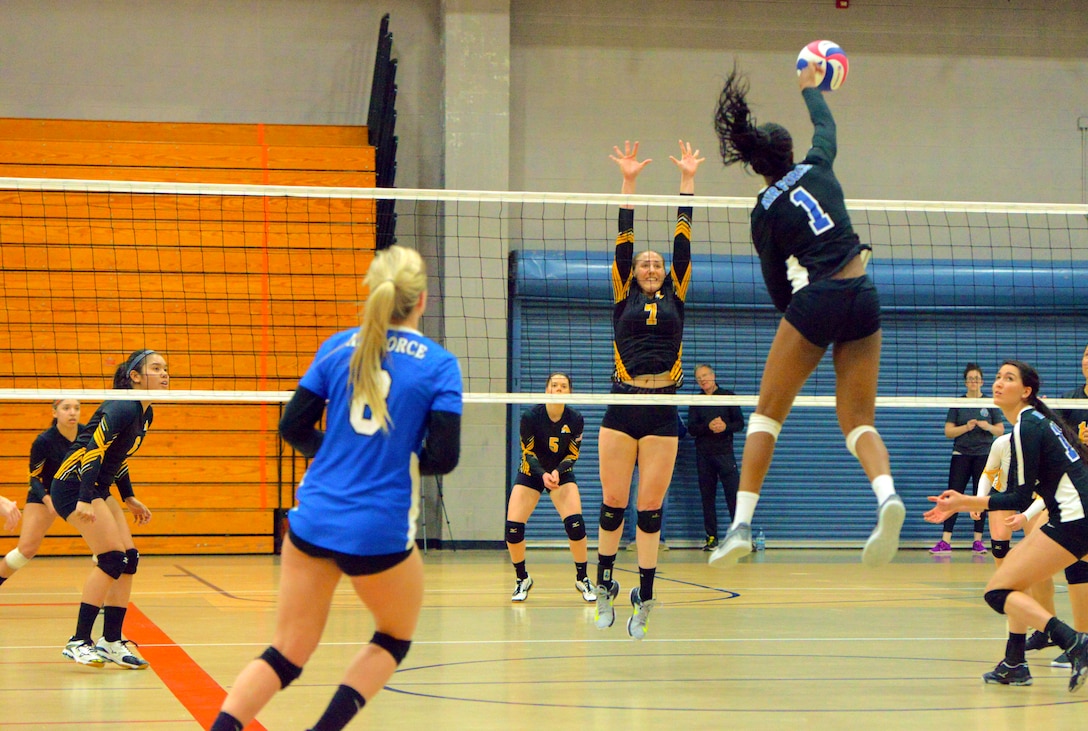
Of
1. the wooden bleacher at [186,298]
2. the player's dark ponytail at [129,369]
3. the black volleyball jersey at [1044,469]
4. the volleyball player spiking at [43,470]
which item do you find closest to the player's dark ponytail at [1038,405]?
the black volleyball jersey at [1044,469]

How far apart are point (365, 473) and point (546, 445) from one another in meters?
5.50

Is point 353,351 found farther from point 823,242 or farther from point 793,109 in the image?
point 793,109

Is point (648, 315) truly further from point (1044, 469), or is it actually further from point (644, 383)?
point (1044, 469)

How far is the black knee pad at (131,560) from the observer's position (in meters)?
5.86

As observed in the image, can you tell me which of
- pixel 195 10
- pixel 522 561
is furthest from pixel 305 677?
pixel 195 10

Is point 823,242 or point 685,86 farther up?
point 685,86

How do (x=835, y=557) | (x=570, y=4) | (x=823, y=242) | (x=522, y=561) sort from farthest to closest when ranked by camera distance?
(x=570, y=4)
(x=835, y=557)
(x=522, y=561)
(x=823, y=242)

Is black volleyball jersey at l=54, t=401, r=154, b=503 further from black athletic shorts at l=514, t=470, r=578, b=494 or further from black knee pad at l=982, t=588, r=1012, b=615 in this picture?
black knee pad at l=982, t=588, r=1012, b=615

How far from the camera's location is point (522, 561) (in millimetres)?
8617

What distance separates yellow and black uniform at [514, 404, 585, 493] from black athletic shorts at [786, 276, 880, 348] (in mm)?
4674

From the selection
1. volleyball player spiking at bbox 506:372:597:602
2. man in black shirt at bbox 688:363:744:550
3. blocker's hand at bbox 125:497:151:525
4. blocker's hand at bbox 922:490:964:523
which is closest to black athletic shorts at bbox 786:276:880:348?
blocker's hand at bbox 922:490:964:523

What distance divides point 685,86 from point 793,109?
128 centimetres

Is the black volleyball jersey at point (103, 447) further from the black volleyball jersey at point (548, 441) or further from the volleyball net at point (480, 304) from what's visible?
the volleyball net at point (480, 304)

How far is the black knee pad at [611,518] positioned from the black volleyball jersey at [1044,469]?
2.06 meters
